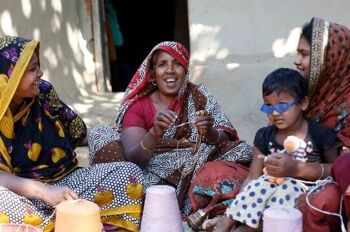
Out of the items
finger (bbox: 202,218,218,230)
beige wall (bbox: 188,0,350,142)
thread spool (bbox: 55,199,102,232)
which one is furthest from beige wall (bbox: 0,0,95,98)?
thread spool (bbox: 55,199,102,232)

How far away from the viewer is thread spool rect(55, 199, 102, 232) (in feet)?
8.79

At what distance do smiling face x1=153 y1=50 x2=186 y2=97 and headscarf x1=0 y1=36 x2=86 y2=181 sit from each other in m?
0.50

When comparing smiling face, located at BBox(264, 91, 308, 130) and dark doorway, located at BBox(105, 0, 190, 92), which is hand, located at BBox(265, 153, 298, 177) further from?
dark doorway, located at BBox(105, 0, 190, 92)

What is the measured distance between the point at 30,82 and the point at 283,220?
1.37 m

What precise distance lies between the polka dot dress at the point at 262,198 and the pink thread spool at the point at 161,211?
27 cm

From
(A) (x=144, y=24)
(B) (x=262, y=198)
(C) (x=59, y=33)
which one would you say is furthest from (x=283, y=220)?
(A) (x=144, y=24)

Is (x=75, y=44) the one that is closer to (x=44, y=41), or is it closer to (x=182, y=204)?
(x=44, y=41)

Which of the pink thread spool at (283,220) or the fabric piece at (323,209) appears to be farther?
the fabric piece at (323,209)

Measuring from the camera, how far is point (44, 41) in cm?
603

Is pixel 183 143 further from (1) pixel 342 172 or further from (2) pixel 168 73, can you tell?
(1) pixel 342 172

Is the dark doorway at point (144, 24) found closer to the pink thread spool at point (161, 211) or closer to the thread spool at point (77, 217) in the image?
the pink thread spool at point (161, 211)

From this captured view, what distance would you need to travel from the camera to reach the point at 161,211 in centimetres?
296

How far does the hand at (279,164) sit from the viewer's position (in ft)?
9.29

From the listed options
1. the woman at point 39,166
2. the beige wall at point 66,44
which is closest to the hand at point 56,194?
the woman at point 39,166
